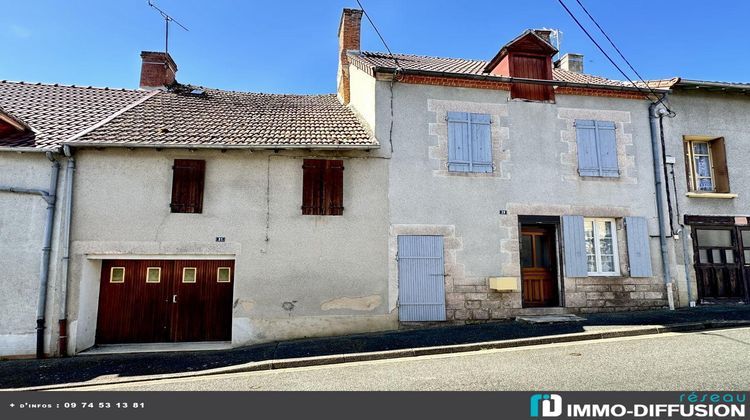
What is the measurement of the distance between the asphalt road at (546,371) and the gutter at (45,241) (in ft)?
10.5

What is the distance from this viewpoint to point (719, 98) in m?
A: 10.4

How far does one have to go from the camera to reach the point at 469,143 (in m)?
9.21

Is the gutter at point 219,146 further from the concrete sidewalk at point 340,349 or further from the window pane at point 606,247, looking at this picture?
the window pane at point 606,247

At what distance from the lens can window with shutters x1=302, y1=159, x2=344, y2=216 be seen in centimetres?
852

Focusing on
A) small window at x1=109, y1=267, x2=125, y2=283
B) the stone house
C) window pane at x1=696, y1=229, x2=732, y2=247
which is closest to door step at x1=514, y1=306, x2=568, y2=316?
the stone house

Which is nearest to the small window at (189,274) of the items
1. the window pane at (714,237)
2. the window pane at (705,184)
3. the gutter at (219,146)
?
the gutter at (219,146)

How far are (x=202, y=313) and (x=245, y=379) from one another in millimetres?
3576

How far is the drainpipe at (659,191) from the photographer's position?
372 inches

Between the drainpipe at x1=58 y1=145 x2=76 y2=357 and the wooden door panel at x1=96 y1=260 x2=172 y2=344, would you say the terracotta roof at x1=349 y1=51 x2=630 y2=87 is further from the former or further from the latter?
the wooden door panel at x1=96 y1=260 x2=172 y2=344

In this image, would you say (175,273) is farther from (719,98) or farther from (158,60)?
(719,98)
